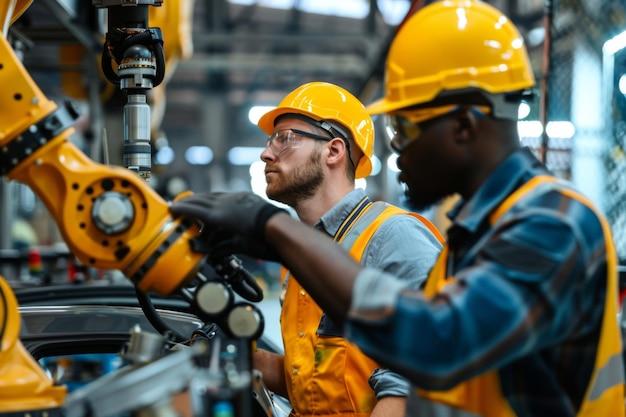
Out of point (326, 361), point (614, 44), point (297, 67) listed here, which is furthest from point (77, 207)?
point (297, 67)

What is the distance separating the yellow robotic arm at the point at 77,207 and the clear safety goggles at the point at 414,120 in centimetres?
53

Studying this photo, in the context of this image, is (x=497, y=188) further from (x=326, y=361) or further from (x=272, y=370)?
(x=272, y=370)

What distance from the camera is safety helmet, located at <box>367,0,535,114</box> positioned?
5.59 ft

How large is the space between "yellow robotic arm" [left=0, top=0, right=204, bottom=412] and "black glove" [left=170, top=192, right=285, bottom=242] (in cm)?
6

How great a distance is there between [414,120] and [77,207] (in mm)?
814

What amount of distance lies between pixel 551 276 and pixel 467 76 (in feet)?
1.60

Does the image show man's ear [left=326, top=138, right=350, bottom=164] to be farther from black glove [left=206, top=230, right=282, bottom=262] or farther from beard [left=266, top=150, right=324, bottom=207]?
black glove [left=206, top=230, right=282, bottom=262]

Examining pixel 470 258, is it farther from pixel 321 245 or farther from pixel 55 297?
pixel 55 297

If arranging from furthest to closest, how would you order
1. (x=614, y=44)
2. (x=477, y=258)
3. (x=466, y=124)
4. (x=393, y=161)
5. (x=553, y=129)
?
(x=553, y=129) < (x=614, y=44) < (x=393, y=161) < (x=466, y=124) < (x=477, y=258)

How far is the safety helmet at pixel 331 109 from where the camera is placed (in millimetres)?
3154

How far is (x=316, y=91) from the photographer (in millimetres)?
3209

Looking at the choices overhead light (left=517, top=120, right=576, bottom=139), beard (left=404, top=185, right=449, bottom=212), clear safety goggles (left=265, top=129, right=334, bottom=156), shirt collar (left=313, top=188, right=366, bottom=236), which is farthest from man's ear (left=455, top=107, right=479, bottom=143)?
overhead light (left=517, top=120, right=576, bottom=139)

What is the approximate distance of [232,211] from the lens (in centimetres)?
174

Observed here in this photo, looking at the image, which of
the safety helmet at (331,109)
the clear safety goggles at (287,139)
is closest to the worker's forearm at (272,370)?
the clear safety goggles at (287,139)
